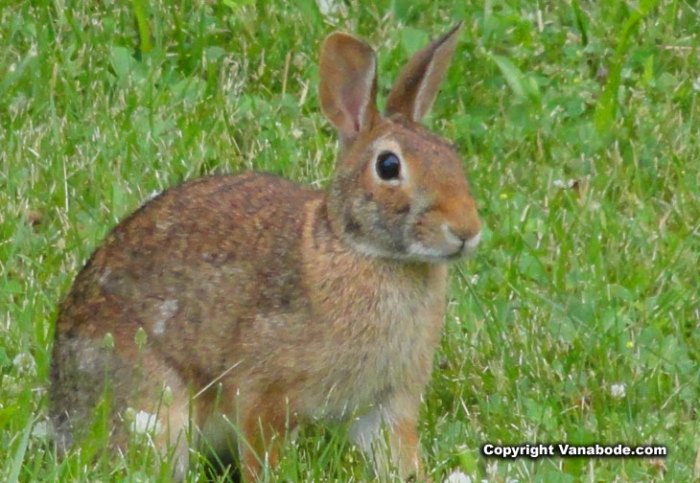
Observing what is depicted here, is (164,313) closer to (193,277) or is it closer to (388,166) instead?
(193,277)

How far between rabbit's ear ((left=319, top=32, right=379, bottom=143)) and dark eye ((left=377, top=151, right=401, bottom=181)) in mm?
283

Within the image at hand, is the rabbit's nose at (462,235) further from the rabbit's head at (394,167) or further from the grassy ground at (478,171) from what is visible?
the grassy ground at (478,171)

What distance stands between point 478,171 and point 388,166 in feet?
6.62

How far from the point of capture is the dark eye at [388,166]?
5.42 metres

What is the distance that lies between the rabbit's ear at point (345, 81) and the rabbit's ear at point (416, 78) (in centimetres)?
9

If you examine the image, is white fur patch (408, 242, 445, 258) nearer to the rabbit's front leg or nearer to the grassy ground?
the rabbit's front leg

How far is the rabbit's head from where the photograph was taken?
5293 mm

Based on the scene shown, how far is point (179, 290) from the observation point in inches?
223

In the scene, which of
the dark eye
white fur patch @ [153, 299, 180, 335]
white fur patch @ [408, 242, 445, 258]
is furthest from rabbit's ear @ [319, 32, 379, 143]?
white fur patch @ [153, 299, 180, 335]

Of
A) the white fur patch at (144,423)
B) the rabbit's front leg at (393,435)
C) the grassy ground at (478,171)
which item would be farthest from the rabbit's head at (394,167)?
the white fur patch at (144,423)

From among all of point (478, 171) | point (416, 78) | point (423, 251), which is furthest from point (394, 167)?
point (478, 171)

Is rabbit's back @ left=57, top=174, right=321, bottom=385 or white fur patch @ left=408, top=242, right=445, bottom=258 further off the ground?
white fur patch @ left=408, top=242, right=445, bottom=258

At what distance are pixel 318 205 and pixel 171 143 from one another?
1736 millimetres

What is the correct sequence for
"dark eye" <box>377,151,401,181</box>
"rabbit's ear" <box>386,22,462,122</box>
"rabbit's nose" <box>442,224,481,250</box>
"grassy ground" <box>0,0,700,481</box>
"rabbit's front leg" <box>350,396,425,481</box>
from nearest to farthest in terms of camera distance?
"rabbit's nose" <box>442,224,481,250</box>
"dark eye" <box>377,151,401,181</box>
"rabbit's front leg" <box>350,396,425,481</box>
"rabbit's ear" <box>386,22,462,122</box>
"grassy ground" <box>0,0,700,481</box>
